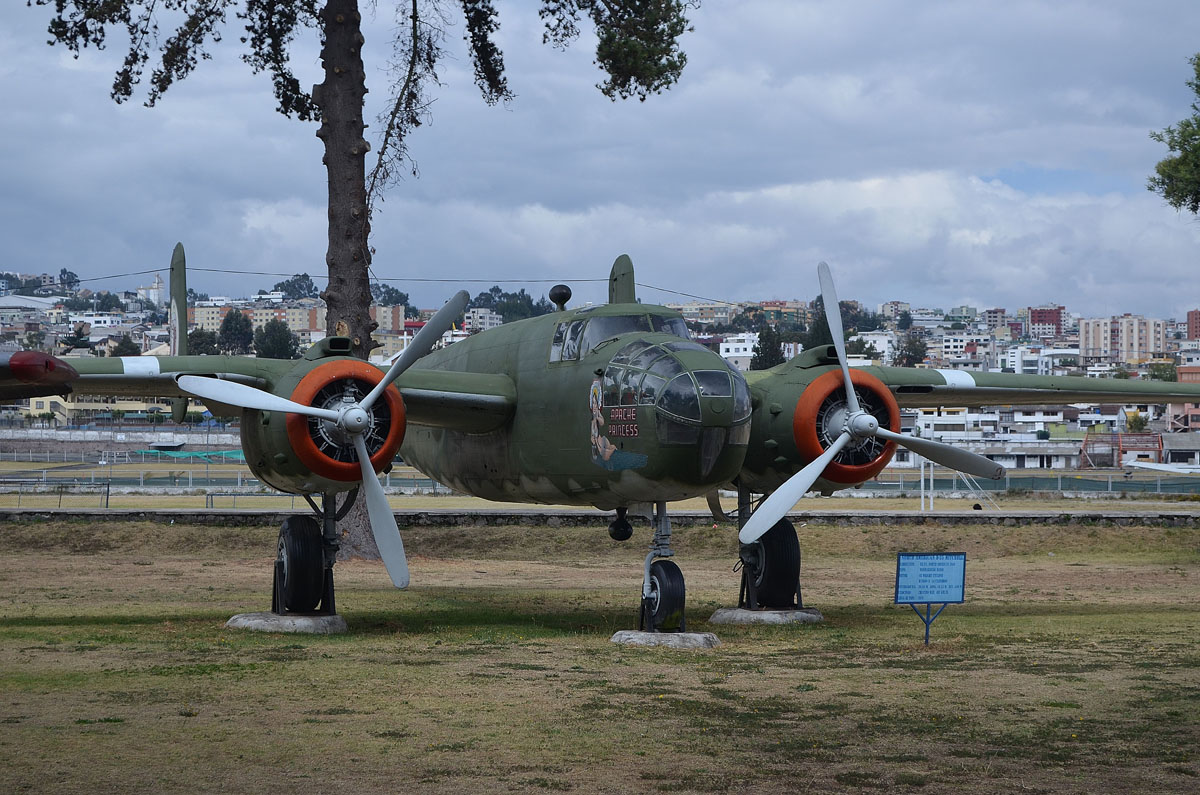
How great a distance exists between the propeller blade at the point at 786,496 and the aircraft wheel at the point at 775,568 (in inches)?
64.9

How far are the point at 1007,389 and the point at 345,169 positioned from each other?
54.7 ft

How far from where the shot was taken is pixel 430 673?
1392 cm

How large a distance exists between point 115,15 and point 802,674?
2221cm

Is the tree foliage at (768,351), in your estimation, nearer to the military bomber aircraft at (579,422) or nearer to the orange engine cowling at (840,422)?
the military bomber aircraft at (579,422)

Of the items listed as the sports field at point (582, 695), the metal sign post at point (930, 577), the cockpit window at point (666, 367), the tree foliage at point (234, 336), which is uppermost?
the tree foliage at point (234, 336)

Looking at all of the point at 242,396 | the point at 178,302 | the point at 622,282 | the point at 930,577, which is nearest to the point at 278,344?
the point at 178,302

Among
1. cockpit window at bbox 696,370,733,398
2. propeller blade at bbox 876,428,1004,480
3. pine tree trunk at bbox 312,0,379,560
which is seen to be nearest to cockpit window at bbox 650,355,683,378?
cockpit window at bbox 696,370,733,398

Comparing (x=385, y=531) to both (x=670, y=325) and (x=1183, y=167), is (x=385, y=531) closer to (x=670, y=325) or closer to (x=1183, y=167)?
(x=670, y=325)

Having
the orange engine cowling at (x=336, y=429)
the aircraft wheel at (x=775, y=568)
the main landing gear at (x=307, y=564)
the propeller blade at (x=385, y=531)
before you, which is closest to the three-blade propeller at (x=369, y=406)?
the propeller blade at (x=385, y=531)

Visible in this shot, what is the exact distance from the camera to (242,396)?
16.6 meters

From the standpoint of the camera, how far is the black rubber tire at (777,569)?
63.3 ft

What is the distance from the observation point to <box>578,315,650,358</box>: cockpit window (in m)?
17.3

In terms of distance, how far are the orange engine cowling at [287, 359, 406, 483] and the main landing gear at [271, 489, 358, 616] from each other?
127 centimetres

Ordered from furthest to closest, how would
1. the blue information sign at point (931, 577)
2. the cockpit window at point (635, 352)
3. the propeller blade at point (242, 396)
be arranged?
the blue information sign at point (931, 577) → the propeller blade at point (242, 396) → the cockpit window at point (635, 352)
